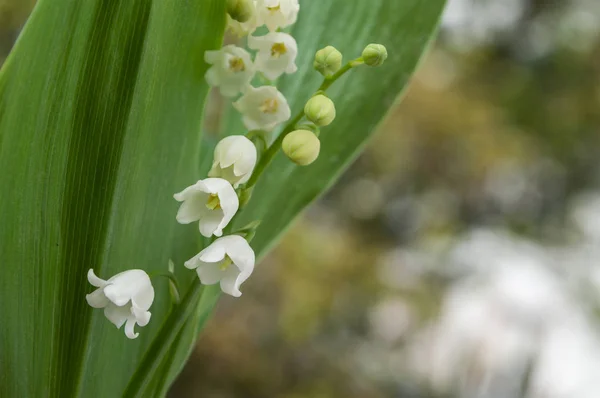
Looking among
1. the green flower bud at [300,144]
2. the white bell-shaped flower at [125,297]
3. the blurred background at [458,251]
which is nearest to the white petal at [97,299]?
the white bell-shaped flower at [125,297]

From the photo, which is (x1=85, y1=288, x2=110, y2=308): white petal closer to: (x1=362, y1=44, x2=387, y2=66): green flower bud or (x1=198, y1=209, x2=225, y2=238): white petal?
(x1=198, y1=209, x2=225, y2=238): white petal

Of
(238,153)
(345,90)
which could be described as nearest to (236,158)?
(238,153)

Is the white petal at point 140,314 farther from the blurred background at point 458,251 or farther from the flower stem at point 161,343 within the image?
the blurred background at point 458,251

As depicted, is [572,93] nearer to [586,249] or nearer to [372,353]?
[586,249]

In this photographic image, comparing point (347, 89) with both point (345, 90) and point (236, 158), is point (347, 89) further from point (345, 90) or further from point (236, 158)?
point (236, 158)

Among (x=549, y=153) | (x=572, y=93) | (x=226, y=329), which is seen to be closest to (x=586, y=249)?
(x=549, y=153)

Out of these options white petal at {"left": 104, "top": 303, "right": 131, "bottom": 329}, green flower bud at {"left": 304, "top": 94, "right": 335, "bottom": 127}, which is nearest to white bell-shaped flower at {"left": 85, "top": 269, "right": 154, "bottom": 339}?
white petal at {"left": 104, "top": 303, "right": 131, "bottom": 329}

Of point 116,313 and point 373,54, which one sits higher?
point 373,54
